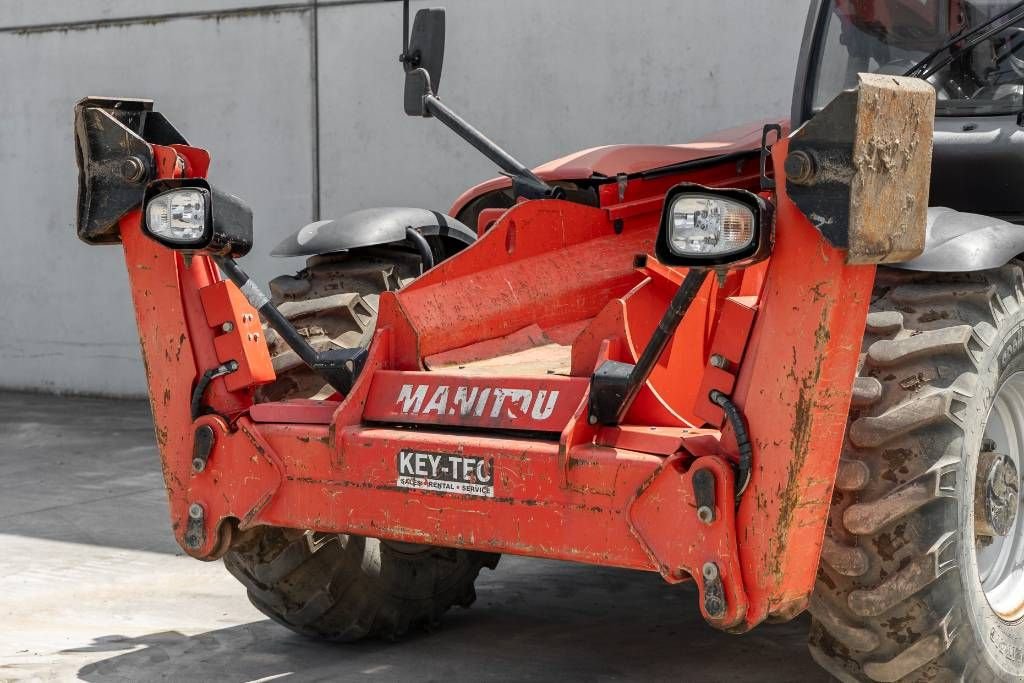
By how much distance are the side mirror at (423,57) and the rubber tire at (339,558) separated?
1.67 ft

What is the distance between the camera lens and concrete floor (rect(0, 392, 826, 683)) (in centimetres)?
440

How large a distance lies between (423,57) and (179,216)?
125 centimetres

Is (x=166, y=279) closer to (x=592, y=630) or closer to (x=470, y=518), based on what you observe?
(x=470, y=518)

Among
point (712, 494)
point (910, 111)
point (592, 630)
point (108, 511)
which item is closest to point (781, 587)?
point (712, 494)

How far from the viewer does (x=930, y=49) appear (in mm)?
4492

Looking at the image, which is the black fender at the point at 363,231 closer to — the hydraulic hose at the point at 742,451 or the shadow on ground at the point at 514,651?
the shadow on ground at the point at 514,651

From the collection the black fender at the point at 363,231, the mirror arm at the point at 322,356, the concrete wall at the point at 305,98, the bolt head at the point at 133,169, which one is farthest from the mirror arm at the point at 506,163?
the concrete wall at the point at 305,98

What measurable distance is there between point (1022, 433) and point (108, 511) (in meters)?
4.57

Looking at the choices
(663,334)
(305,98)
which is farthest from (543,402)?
(305,98)

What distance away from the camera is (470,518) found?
3.55m

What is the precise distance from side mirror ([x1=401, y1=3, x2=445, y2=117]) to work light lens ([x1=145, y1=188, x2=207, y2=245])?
115 centimetres

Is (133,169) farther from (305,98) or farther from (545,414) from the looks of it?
(305,98)

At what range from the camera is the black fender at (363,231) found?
183 inches

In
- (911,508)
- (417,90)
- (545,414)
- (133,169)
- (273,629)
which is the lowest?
(273,629)
